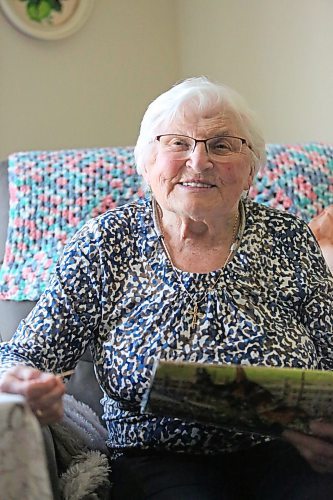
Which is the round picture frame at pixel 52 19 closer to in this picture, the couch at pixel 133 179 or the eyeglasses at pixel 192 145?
the couch at pixel 133 179

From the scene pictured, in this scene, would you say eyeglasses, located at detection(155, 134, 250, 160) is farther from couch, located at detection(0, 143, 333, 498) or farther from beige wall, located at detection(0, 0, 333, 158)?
beige wall, located at detection(0, 0, 333, 158)

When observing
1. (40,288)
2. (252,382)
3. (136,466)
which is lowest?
(136,466)

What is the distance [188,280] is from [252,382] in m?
0.38

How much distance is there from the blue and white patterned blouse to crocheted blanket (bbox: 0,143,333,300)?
37 centimetres

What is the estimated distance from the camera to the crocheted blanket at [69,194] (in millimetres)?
1797

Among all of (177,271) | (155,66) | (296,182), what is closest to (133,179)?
(296,182)

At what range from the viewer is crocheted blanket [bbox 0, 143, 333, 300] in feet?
5.90

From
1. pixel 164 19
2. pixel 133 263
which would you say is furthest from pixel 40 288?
pixel 164 19

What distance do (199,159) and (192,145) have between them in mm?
36

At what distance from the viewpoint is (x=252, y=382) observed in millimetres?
1020

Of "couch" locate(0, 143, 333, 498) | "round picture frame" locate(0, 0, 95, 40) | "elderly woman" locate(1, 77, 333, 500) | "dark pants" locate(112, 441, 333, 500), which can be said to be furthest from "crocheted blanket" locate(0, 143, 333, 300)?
"round picture frame" locate(0, 0, 95, 40)

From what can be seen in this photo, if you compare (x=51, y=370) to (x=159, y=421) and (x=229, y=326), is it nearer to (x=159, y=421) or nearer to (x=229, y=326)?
(x=159, y=421)

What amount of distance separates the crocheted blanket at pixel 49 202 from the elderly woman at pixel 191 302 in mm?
348

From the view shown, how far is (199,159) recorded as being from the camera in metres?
1.39
